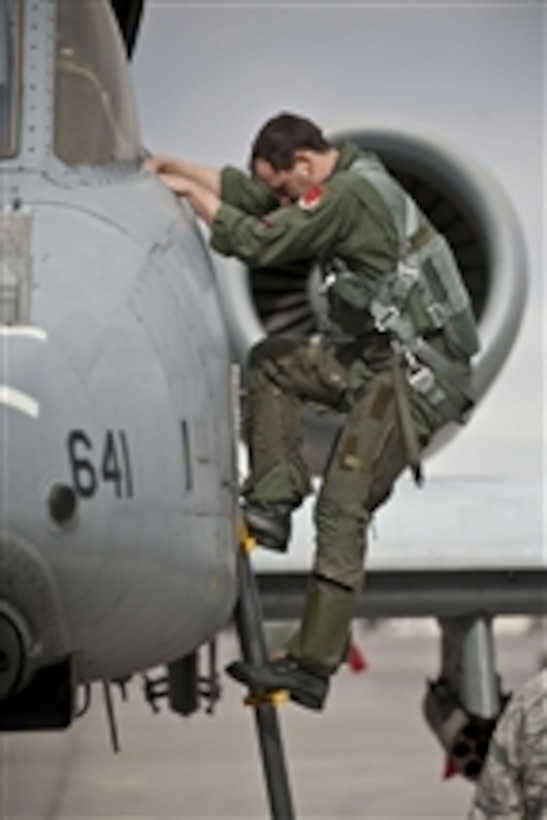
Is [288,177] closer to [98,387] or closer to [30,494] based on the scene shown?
[98,387]

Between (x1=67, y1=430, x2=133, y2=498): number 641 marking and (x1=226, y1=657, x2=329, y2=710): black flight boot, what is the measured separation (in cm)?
89

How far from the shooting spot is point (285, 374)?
420cm

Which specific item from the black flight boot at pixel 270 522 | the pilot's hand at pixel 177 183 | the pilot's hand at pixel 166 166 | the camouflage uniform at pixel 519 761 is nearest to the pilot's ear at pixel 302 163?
the pilot's hand at pixel 177 183

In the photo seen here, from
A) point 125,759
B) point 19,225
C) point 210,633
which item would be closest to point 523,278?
point 210,633

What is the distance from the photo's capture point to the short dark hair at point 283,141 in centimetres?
388

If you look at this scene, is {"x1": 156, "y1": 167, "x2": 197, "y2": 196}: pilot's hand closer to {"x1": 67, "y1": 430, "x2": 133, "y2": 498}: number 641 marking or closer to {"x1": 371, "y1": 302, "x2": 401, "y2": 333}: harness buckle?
{"x1": 371, "y1": 302, "x2": 401, "y2": 333}: harness buckle

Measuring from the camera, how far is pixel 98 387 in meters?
3.19

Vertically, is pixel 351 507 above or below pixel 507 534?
above

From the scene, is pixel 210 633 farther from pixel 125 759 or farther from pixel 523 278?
pixel 125 759

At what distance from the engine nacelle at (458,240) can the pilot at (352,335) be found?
2.32 meters

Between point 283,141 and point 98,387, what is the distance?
0.91 m

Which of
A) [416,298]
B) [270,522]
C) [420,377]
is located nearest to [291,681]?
[270,522]

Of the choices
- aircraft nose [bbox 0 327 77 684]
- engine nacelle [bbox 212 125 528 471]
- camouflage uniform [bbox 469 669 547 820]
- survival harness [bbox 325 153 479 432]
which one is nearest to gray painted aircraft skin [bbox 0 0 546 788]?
aircraft nose [bbox 0 327 77 684]

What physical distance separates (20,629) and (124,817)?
5237mm
